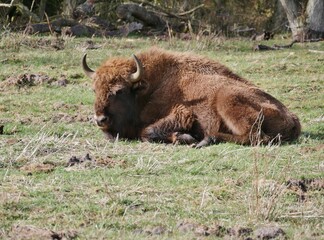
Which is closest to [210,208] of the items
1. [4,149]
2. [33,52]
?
[4,149]

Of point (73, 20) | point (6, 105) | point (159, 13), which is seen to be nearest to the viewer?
point (6, 105)

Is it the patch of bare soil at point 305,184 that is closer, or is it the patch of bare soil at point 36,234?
the patch of bare soil at point 36,234

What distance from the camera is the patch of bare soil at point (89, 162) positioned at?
877cm

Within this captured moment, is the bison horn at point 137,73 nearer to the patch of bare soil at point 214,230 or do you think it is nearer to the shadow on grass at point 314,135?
the shadow on grass at point 314,135

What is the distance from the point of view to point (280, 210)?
7297 mm

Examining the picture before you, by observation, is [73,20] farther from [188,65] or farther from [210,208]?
[210,208]

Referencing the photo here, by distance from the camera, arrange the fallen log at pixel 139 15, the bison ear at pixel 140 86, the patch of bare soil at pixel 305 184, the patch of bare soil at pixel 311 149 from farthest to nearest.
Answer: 1. the fallen log at pixel 139 15
2. the bison ear at pixel 140 86
3. the patch of bare soil at pixel 311 149
4. the patch of bare soil at pixel 305 184

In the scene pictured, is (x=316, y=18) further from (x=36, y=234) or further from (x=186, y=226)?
(x=36, y=234)

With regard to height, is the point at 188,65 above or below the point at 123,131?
above

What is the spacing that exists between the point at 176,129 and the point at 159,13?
1257 cm

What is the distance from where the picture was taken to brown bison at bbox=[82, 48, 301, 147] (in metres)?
10.6

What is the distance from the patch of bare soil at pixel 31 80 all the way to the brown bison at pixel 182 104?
11.3ft

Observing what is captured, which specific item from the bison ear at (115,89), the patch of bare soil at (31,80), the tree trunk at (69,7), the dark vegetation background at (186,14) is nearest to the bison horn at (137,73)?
the bison ear at (115,89)

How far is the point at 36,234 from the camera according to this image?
632 cm
